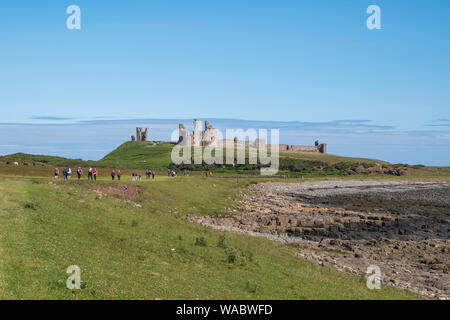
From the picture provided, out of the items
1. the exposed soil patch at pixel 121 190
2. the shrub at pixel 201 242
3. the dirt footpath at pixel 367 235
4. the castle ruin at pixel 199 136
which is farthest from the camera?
the castle ruin at pixel 199 136

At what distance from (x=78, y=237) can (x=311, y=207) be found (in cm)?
3834

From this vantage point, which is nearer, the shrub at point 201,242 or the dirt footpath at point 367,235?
the dirt footpath at point 367,235

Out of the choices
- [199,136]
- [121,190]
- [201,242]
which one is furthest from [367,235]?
[199,136]

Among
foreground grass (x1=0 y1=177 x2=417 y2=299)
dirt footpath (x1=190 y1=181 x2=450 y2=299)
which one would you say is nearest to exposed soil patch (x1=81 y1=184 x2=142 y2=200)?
dirt footpath (x1=190 y1=181 x2=450 y2=299)

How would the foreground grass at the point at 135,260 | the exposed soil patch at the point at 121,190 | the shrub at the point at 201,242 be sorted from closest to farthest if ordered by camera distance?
the foreground grass at the point at 135,260, the shrub at the point at 201,242, the exposed soil patch at the point at 121,190

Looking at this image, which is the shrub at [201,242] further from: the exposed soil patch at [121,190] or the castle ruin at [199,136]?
the castle ruin at [199,136]

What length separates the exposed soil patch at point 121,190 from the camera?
43.4 metres

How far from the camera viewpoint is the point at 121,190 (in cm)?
4650

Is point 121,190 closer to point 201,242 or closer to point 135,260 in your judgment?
point 201,242

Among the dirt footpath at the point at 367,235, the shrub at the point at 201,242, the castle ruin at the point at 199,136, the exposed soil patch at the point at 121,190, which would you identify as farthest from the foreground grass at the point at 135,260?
the castle ruin at the point at 199,136

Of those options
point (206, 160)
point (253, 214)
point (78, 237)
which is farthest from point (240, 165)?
point (78, 237)

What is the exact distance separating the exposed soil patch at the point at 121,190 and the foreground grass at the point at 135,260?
32.7 ft

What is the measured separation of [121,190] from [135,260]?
27633 millimetres

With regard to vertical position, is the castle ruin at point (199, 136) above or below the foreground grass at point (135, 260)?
above
